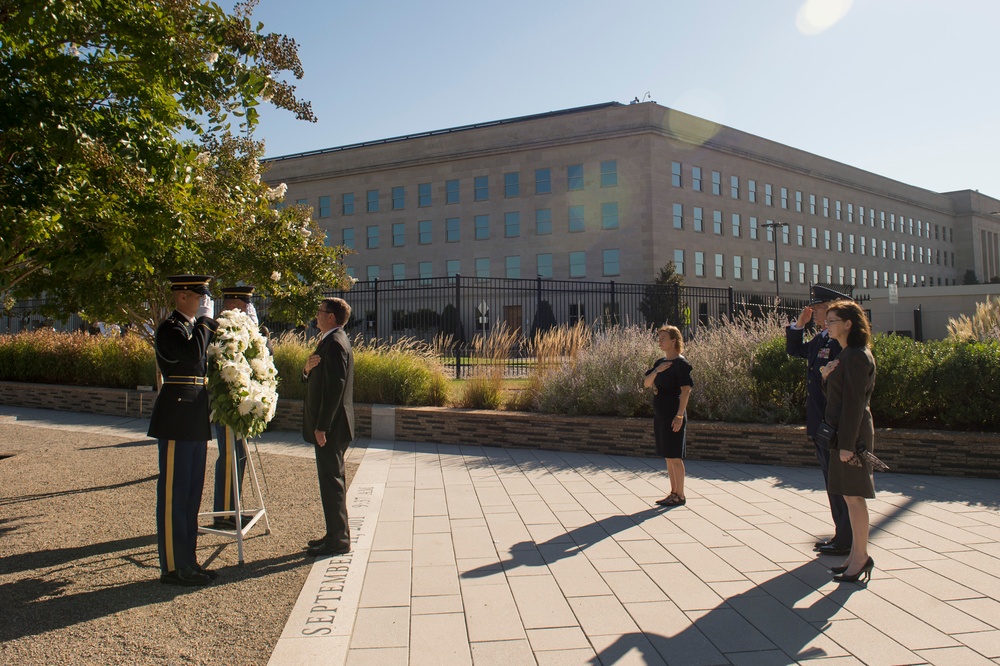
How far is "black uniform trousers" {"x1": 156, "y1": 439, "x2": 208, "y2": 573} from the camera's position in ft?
16.1

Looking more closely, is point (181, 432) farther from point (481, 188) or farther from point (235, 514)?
point (481, 188)

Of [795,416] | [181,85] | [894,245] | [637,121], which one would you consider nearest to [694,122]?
[637,121]

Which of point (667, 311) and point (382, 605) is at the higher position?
point (667, 311)

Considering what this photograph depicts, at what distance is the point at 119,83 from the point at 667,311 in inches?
705

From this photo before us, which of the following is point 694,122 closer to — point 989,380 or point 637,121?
point 637,121

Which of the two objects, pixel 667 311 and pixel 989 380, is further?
pixel 667 311

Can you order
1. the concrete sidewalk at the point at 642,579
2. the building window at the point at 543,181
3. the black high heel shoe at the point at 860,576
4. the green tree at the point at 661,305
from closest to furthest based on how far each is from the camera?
the concrete sidewalk at the point at 642,579 → the black high heel shoe at the point at 860,576 → the green tree at the point at 661,305 → the building window at the point at 543,181

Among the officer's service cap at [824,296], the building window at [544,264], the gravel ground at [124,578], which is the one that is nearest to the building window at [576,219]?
the building window at [544,264]

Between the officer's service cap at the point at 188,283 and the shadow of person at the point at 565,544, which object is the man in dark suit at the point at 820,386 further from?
the officer's service cap at the point at 188,283

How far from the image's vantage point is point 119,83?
627 cm

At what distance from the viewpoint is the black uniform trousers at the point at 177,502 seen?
491 cm

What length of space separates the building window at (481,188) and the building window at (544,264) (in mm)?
A: 6079

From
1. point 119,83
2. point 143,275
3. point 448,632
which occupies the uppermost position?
point 119,83

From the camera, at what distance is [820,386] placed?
585 centimetres
